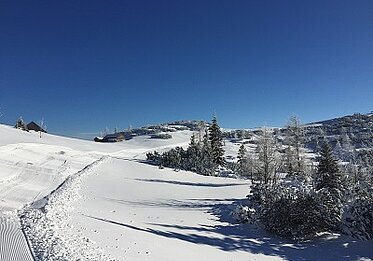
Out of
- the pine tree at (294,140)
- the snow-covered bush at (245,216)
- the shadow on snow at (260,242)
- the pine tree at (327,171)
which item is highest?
the pine tree at (294,140)

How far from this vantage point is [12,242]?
11047 mm

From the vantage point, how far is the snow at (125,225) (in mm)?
11086

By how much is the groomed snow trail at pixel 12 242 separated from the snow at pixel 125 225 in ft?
0.08

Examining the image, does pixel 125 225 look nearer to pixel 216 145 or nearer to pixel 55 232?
pixel 55 232

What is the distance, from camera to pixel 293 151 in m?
48.1

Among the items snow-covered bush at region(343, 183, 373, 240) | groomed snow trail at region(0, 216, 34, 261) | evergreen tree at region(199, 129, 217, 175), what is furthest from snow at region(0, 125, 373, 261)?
evergreen tree at region(199, 129, 217, 175)

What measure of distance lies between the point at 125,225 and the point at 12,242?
191 inches

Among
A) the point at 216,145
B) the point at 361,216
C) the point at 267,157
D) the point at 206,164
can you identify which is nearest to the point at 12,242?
the point at 361,216

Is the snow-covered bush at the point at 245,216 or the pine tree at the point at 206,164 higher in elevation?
the pine tree at the point at 206,164

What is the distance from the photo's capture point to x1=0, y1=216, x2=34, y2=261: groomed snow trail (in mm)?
9688

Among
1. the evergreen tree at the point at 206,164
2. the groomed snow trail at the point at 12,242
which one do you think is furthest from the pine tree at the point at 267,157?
the groomed snow trail at the point at 12,242

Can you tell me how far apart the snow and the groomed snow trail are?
0.03 meters

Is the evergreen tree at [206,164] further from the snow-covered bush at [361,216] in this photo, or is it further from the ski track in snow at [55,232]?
the snow-covered bush at [361,216]

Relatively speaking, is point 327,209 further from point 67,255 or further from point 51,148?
point 51,148
